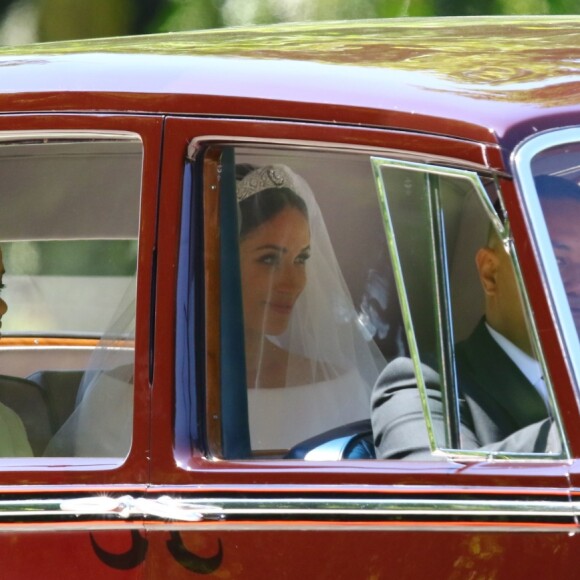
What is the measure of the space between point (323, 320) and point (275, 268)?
16 cm

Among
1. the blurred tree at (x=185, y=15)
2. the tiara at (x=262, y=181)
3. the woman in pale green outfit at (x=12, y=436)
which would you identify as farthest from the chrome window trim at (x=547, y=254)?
the blurred tree at (x=185, y=15)

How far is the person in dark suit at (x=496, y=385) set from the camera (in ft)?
5.25

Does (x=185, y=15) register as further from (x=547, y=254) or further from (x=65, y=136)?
(x=547, y=254)

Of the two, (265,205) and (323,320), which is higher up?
(265,205)

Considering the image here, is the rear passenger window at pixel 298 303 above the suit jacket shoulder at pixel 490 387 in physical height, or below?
above

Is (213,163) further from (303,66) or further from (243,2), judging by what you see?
(243,2)

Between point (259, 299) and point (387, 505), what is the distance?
0.45 m

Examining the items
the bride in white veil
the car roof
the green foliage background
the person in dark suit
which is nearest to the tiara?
the bride in white veil

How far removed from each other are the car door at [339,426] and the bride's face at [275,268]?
0.05 ft

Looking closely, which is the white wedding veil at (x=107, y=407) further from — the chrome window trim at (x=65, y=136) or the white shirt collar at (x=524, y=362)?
the white shirt collar at (x=524, y=362)

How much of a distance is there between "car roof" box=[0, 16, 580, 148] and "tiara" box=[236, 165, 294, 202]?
0.14m

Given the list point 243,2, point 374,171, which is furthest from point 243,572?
point 243,2

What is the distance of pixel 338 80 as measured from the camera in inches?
69.9

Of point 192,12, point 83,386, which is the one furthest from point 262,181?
point 192,12
